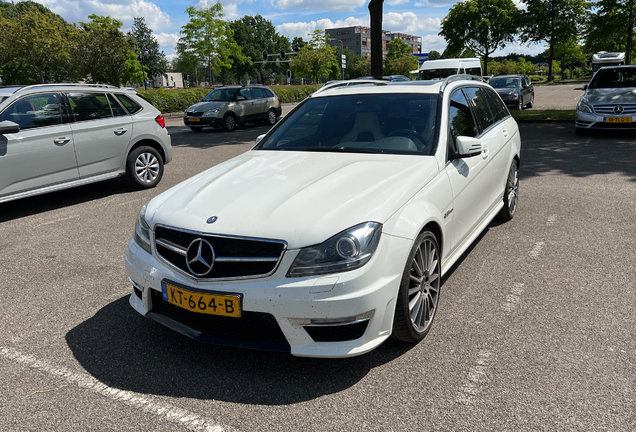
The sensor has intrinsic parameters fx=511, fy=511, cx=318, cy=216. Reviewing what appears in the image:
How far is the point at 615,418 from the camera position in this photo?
250cm

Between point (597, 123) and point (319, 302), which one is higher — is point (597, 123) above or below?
below

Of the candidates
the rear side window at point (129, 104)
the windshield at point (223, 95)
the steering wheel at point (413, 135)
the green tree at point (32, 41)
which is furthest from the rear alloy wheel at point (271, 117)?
the green tree at point (32, 41)

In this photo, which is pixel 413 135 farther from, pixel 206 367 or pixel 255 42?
pixel 255 42

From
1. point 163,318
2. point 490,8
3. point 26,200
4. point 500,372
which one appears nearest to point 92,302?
point 163,318

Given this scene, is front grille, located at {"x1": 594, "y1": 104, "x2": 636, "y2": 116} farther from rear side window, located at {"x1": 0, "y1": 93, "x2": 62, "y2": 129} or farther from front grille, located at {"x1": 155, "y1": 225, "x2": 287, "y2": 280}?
front grille, located at {"x1": 155, "y1": 225, "x2": 287, "y2": 280}

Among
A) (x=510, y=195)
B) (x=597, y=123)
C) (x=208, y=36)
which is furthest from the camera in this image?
(x=208, y=36)

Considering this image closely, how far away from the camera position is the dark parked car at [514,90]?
21031mm

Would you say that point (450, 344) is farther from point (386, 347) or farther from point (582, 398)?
point (582, 398)

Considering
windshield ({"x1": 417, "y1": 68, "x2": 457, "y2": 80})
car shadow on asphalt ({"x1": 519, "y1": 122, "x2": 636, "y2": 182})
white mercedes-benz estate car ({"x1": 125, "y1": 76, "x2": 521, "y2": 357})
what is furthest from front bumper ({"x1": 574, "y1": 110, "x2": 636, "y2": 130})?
windshield ({"x1": 417, "y1": 68, "x2": 457, "y2": 80})

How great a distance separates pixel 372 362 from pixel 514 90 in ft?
67.8

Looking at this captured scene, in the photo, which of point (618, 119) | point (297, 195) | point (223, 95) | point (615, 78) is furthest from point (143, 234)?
point (223, 95)

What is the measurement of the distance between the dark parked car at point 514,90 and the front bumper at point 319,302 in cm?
1961

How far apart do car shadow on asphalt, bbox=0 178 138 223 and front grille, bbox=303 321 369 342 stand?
580cm

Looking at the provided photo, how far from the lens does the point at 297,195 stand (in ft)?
10.3
